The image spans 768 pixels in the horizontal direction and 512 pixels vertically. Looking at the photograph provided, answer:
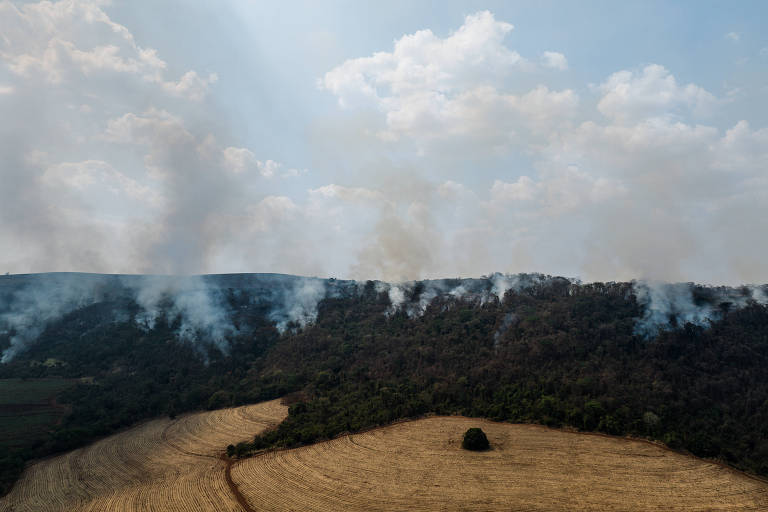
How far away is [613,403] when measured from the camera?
194ft

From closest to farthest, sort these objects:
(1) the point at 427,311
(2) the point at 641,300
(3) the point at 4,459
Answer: (3) the point at 4,459, (2) the point at 641,300, (1) the point at 427,311

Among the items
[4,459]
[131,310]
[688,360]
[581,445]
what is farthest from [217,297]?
[688,360]

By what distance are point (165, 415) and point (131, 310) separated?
58924 mm

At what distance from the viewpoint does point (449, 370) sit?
8125 centimetres

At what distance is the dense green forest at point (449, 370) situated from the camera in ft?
191

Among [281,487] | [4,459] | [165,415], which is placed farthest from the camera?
[165,415]

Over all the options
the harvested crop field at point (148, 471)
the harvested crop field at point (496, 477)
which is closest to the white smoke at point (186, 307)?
the harvested crop field at point (148, 471)

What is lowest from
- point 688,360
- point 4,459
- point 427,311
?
point 4,459

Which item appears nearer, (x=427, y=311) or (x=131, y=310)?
(x=427, y=311)

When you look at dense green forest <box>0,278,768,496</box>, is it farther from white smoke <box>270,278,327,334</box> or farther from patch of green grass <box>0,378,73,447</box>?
white smoke <box>270,278,327,334</box>

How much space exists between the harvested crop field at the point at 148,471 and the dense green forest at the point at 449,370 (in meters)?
4.47

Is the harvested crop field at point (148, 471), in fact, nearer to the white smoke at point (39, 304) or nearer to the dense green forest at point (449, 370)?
the dense green forest at point (449, 370)

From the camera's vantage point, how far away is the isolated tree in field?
50.9 meters

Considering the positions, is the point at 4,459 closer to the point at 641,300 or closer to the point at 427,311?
the point at 427,311
